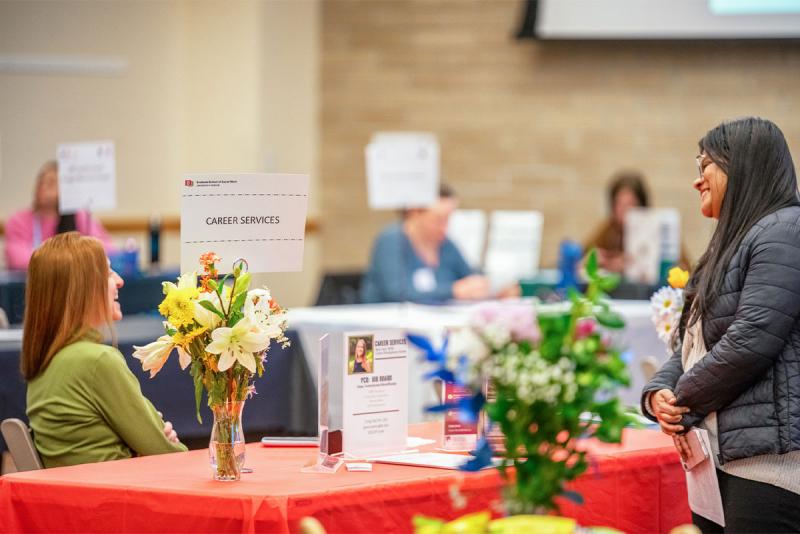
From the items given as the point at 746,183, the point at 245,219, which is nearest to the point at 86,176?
the point at 245,219

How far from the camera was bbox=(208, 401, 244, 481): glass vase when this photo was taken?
2.64 metres

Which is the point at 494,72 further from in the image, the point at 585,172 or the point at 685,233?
the point at 685,233

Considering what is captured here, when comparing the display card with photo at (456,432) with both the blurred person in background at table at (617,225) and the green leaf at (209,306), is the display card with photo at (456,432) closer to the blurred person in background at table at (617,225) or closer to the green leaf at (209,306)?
the green leaf at (209,306)

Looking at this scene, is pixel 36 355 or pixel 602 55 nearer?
pixel 36 355

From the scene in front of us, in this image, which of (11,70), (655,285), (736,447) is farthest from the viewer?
(11,70)

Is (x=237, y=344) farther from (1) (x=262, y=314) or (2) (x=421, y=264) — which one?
(2) (x=421, y=264)

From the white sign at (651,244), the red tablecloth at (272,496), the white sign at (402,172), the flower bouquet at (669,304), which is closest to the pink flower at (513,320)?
the red tablecloth at (272,496)

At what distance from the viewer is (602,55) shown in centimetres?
880

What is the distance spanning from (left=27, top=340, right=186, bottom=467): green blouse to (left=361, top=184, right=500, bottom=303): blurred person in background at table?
124 inches

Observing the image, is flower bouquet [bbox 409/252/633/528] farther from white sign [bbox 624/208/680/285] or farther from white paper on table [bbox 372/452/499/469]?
white sign [bbox 624/208/680/285]

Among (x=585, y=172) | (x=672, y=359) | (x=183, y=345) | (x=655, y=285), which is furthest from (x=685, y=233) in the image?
(x=183, y=345)

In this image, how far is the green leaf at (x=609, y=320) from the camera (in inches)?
78.3

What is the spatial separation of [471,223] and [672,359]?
5.46m

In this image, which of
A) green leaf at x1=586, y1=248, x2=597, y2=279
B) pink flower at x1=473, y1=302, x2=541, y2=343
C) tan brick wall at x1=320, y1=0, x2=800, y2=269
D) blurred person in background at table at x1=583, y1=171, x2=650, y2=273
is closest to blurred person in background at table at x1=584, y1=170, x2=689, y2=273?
blurred person in background at table at x1=583, y1=171, x2=650, y2=273
